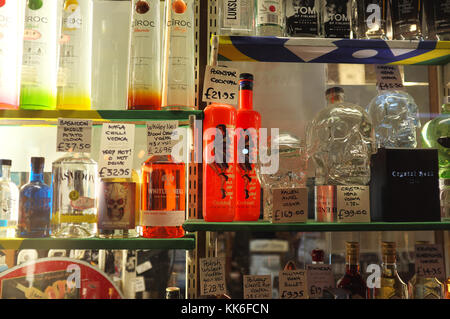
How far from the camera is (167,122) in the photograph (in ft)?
4.17

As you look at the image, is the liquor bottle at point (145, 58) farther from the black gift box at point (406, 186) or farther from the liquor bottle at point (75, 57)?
the black gift box at point (406, 186)

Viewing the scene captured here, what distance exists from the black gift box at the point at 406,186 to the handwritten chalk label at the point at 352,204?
101mm

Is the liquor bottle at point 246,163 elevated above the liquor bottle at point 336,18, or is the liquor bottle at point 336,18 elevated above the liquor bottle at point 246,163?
the liquor bottle at point 336,18

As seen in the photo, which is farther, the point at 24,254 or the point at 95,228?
the point at 24,254

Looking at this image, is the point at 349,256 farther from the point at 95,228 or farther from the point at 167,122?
the point at 95,228

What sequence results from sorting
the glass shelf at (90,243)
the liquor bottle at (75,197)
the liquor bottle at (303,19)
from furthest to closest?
the liquor bottle at (303,19) → the liquor bottle at (75,197) → the glass shelf at (90,243)

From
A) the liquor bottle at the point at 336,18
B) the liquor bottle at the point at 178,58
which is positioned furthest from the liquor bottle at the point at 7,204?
the liquor bottle at the point at 336,18

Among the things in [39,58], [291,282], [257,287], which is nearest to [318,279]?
[291,282]

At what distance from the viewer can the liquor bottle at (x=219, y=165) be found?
1251 millimetres

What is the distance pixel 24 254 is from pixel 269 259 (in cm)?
197

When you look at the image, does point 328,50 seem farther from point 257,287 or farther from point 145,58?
point 257,287

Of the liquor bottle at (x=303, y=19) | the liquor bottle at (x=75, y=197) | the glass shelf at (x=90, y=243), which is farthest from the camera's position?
the liquor bottle at (x=303, y=19)

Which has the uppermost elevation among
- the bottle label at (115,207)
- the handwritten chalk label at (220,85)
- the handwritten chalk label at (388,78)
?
the handwritten chalk label at (388,78)
